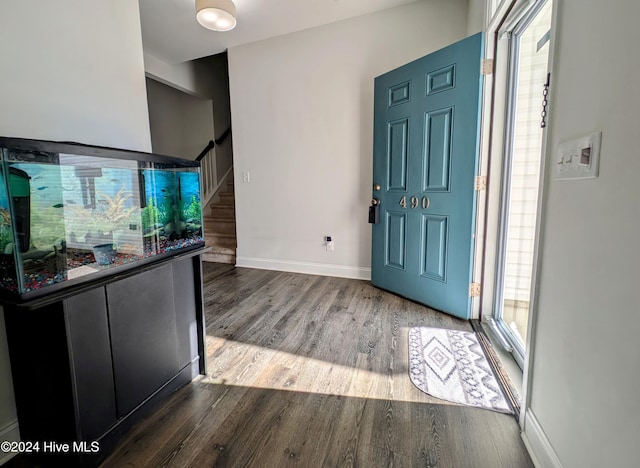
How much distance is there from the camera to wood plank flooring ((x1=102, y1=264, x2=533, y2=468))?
1170 millimetres

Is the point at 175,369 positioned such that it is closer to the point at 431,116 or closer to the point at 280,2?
the point at 431,116

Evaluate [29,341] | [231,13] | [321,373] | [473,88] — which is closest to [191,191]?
[29,341]

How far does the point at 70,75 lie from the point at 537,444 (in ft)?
8.17

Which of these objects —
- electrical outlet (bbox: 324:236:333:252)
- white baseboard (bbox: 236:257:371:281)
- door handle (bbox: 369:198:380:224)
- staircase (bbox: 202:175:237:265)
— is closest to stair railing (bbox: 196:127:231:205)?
staircase (bbox: 202:175:237:265)

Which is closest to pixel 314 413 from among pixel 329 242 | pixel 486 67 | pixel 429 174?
pixel 429 174

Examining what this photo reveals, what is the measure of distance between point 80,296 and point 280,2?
285cm

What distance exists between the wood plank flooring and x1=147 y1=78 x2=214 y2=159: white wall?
399cm

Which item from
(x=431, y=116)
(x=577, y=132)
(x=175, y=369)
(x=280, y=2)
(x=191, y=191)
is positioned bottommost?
(x=175, y=369)

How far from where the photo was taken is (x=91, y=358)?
3.59ft

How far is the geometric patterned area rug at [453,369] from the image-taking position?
58.4 inches

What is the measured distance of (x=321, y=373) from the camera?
169 cm

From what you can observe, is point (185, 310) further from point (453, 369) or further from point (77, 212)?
point (453, 369)

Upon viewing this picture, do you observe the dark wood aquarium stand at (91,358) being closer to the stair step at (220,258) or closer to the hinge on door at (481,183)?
the hinge on door at (481,183)

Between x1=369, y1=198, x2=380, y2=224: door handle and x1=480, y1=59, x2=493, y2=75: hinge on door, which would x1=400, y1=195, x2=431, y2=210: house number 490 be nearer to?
x1=369, y1=198, x2=380, y2=224: door handle
